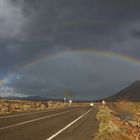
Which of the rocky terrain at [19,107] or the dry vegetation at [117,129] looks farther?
the rocky terrain at [19,107]

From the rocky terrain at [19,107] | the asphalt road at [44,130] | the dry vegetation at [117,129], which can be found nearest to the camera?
the asphalt road at [44,130]

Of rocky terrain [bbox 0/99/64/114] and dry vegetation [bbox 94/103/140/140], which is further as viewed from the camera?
rocky terrain [bbox 0/99/64/114]

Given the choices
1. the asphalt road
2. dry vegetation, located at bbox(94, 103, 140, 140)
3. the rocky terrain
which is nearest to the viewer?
the asphalt road

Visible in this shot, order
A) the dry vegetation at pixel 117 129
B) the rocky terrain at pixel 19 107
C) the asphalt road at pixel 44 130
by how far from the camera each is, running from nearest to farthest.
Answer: the asphalt road at pixel 44 130
the dry vegetation at pixel 117 129
the rocky terrain at pixel 19 107

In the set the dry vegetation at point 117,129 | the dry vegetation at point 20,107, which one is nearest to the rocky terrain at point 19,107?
the dry vegetation at point 20,107

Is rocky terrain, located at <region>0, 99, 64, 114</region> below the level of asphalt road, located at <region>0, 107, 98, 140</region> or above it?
above

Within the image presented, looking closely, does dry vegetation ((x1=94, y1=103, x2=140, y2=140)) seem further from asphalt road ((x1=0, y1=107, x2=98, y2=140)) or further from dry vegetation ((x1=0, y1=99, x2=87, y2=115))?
dry vegetation ((x1=0, y1=99, x2=87, y2=115))

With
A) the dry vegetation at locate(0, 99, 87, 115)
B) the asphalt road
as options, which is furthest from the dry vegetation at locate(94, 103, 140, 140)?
the dry vegetation at locate(0, 99, 87, 115)

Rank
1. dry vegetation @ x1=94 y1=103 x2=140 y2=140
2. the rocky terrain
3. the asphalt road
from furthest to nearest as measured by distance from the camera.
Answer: the rocky terrain, dry vegetation @ x1=94 y1=103 x2=140 y2=140, the asphalt road

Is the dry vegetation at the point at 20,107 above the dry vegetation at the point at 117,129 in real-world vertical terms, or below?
above

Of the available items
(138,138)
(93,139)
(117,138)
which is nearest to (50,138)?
(93,139)

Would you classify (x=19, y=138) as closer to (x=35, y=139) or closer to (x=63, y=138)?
(x=35, y=139)

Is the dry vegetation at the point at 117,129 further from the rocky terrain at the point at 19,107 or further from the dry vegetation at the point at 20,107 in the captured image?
the rocky terrain at the point at 19,107

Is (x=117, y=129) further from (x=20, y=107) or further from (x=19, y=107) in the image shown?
(x=20, y=107)
